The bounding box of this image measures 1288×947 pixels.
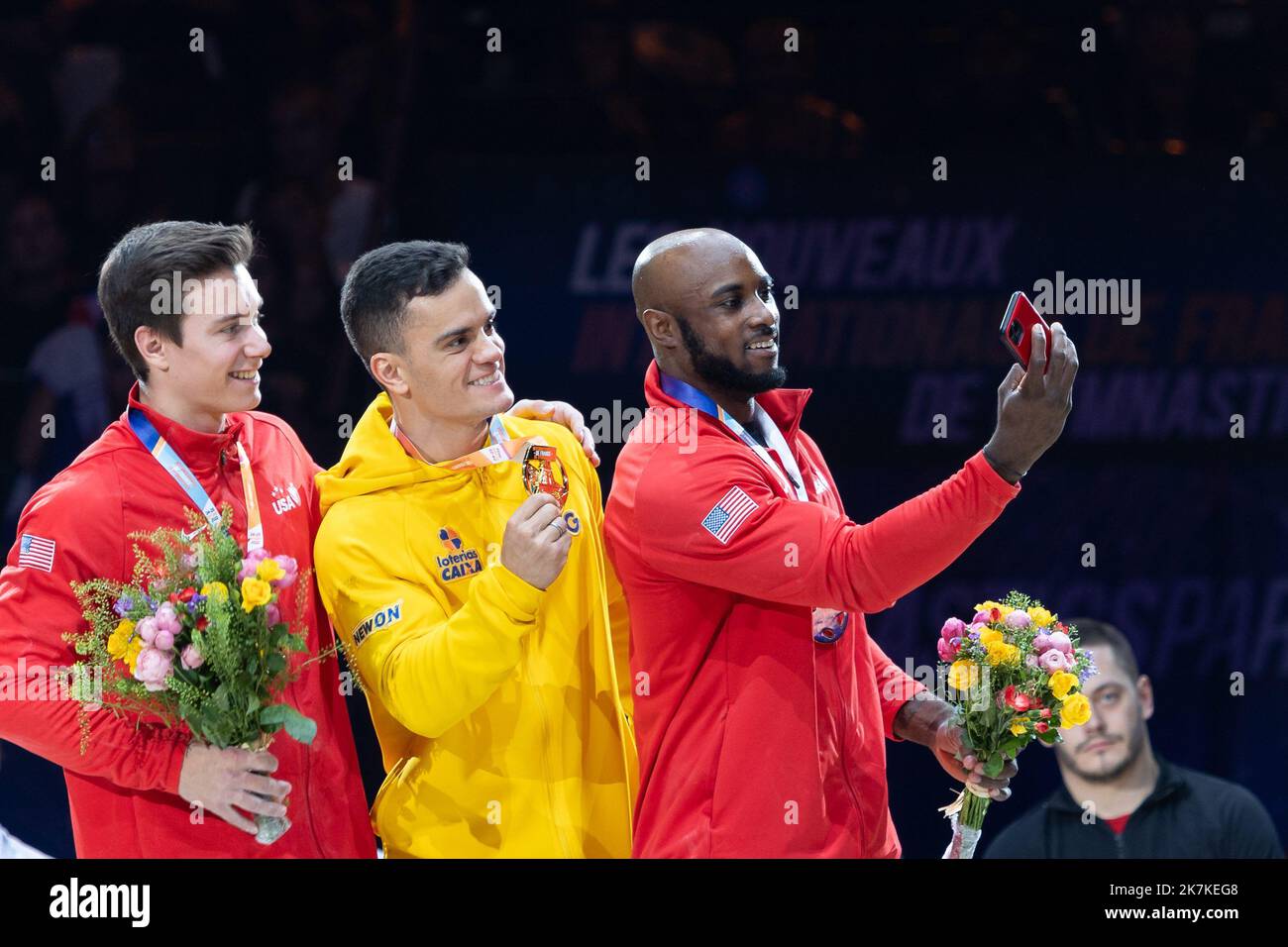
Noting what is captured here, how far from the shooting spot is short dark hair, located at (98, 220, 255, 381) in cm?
334

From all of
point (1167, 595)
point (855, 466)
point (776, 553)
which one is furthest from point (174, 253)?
point (1167, 595)

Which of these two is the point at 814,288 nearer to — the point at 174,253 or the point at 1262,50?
the point at 1262,50

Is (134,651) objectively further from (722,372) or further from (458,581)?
(722,372)

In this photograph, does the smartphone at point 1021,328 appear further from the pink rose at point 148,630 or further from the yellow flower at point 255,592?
the pink rose at point 148,630

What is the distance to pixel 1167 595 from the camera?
19.2ft

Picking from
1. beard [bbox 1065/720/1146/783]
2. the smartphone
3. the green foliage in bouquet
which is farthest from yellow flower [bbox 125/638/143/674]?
beard [bbox 1065/720/1146/783]

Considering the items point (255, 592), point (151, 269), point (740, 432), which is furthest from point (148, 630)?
point (740, 432)

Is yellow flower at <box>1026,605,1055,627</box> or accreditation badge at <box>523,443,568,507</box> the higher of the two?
accreditation badge at <box>523,443,568,507</box>

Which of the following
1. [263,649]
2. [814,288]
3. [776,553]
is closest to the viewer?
[263,649]

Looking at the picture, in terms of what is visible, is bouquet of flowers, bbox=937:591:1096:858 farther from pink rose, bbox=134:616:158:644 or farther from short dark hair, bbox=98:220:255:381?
short dark hair, bbox=98:220:255:381

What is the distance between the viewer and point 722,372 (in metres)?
3.54

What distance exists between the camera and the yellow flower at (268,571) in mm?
3021

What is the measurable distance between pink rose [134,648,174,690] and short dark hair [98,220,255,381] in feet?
2.27

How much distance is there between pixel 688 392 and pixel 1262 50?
354cm
